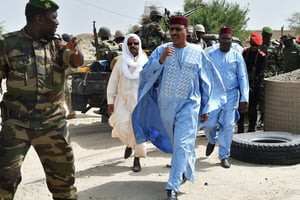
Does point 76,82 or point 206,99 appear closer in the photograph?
point 206,99

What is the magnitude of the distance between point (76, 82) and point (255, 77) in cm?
324

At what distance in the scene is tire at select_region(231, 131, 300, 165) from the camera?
21.8 feet

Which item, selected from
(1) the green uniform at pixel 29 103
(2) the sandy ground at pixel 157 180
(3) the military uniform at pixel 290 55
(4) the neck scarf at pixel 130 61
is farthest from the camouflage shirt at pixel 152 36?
(1) the green uniform at pixel 29 103

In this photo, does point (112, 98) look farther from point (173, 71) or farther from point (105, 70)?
point (105, 70)

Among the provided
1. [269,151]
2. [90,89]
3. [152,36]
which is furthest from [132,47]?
[152,36]

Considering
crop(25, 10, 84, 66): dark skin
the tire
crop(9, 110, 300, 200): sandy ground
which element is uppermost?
crop(25, 10, 84, 66): dark skin

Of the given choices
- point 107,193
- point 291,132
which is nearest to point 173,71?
point 107,193

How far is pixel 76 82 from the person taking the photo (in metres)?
9.70

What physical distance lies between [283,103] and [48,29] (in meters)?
4.80

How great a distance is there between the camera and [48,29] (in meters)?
4.02

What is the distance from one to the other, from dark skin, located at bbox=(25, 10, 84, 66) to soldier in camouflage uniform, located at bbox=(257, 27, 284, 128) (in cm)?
564

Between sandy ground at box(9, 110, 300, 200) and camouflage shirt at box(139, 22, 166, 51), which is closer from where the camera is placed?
sandy ground at box(9, 110, 300, 200)

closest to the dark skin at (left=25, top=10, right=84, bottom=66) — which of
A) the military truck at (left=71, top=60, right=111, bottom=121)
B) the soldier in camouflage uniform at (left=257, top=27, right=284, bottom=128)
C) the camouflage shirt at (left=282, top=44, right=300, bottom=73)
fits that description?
the military truck at (left=71, top=60, right=111, bottom=121)

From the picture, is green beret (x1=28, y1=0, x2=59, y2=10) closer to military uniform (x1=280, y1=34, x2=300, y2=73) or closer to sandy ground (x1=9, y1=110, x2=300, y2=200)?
sandy ground (x1=9, y1=110, x2=300, y2=200)
